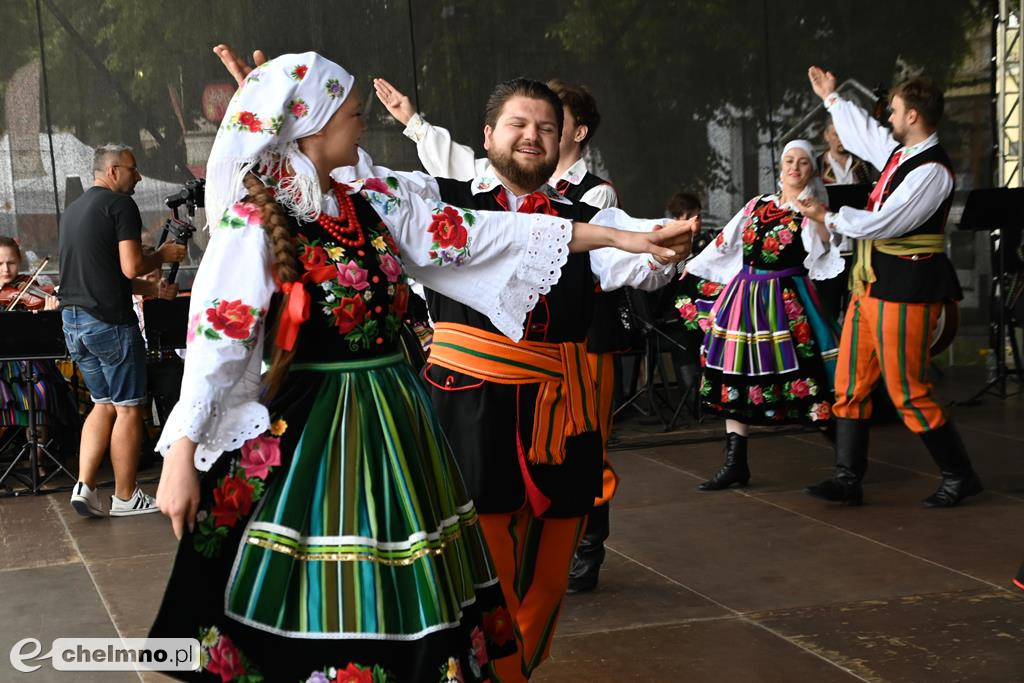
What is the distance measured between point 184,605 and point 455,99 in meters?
7.09

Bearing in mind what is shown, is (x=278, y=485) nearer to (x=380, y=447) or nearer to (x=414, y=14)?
(x=380, y=447)

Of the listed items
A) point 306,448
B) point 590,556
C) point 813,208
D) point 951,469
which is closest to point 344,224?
point 306,448

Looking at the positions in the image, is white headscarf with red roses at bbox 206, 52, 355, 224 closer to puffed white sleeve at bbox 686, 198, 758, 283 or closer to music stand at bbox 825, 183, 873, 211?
puffed white sleeve at bbox 686, 198, 758, 283

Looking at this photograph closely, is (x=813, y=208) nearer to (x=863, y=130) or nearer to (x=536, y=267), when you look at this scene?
(x=863, y=130)

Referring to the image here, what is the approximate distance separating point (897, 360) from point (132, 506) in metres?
3.57

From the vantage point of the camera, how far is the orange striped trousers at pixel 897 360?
17.1 ft

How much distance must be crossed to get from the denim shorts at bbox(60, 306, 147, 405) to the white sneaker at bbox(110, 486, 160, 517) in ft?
1.55

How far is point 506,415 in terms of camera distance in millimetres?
3051

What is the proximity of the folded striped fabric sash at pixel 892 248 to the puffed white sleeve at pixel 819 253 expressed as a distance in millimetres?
121

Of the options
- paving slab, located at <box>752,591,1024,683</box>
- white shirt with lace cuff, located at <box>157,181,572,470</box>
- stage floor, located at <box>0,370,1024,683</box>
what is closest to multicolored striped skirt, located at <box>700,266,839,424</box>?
stage floor, located at <box>0,370,1024,683</box>

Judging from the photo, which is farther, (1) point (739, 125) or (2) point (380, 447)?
(1) point (739, 125)

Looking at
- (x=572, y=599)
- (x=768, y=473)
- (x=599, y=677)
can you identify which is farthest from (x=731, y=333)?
(x=599, y=677)

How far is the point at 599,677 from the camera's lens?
3.44 metres

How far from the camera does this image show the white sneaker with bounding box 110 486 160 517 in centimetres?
591
